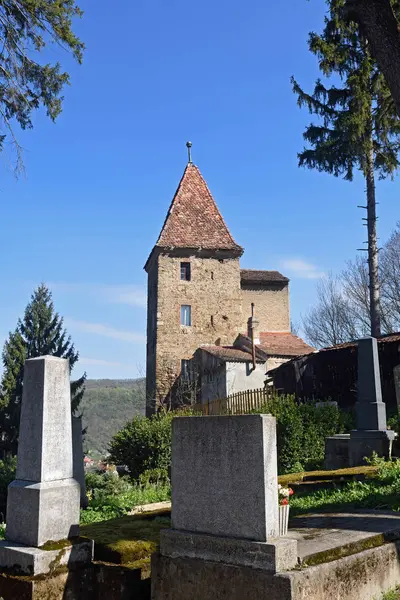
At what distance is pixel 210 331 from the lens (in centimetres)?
3469

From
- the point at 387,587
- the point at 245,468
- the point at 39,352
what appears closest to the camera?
the point at 245,468

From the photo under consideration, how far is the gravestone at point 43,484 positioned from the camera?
476cm

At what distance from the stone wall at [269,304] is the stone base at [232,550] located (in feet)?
103

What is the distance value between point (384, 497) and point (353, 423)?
8.46m

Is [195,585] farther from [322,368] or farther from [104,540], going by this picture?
[322,368]

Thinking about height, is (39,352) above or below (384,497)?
above

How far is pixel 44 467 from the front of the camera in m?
4.86

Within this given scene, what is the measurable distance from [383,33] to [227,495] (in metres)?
8.60

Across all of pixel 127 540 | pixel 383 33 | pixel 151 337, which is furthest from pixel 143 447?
pixel 151 337

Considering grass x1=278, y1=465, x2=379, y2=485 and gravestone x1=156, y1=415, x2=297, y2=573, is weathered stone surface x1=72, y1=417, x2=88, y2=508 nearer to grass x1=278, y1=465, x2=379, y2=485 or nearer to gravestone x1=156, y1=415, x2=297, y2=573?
grass x1=278, y1=465, x2=379, y2=485

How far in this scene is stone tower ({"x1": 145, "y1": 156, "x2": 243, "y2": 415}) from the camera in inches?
1325

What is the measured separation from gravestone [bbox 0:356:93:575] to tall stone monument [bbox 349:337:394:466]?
6.76m

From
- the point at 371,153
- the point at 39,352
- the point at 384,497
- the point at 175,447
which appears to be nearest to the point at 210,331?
the point at 39,352

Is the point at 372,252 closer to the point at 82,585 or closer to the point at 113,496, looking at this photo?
the point at 113,496
